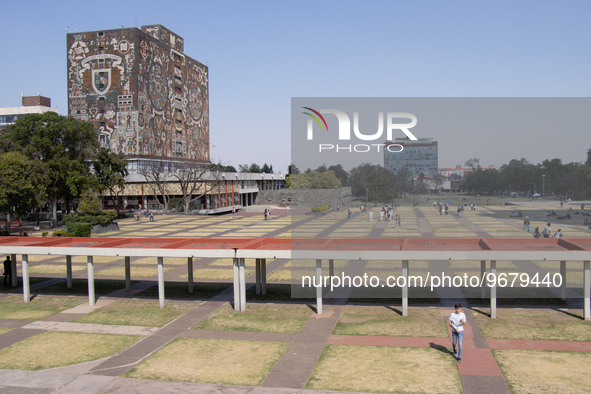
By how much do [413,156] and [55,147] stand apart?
129ft

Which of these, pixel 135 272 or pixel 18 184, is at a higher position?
pixel 18 184

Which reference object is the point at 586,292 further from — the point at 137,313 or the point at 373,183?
the point at 373,183

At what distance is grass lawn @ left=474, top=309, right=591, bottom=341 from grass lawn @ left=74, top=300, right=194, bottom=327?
11.8 metres

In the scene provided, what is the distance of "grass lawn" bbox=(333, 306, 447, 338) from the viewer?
15.6m

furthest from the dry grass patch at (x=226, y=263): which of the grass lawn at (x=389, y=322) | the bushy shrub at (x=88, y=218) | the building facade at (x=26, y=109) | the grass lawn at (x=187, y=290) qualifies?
the building facade at (x=26, y=109)

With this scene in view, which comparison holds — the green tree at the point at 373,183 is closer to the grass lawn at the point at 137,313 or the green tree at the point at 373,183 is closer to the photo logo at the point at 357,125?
the photo logo at the point at 357,125

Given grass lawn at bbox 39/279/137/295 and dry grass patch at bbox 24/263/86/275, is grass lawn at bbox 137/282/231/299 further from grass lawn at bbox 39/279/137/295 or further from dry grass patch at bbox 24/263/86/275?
dry grass patch at bbox 24/263/86/275

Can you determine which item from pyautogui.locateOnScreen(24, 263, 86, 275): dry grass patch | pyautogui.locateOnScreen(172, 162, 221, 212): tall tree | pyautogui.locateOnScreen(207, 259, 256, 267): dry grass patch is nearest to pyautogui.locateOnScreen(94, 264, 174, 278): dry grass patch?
pyautogui.locateOnScreen(24, 263, 86, 275): dry grass patch

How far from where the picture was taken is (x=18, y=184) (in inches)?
1580

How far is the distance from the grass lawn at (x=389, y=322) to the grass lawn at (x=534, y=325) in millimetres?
1584

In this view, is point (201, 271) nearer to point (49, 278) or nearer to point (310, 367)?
point (49, 278)

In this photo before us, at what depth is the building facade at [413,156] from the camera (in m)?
27.7

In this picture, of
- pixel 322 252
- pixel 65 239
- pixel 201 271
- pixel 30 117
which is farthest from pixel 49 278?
pixel 30 117

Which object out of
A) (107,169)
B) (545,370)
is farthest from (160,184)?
(545,370)
